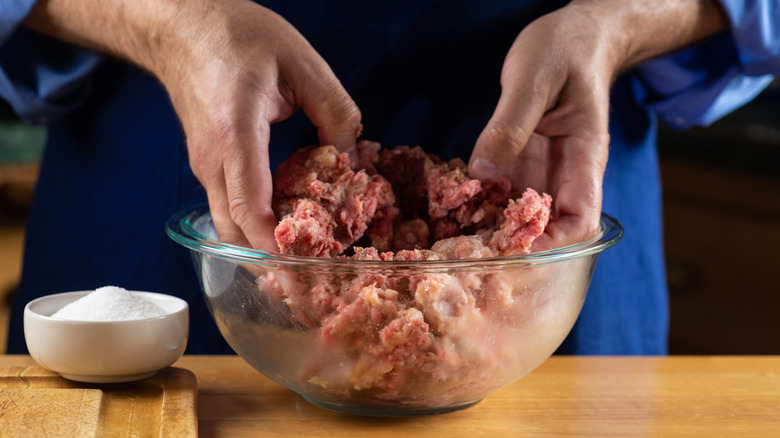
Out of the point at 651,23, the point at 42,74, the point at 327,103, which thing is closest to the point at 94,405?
the point at 327,103

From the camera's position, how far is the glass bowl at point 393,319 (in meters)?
0.65

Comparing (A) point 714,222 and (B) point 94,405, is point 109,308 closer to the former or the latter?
(B) point 94,405

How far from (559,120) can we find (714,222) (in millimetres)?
1831

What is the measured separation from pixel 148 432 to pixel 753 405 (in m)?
0.62

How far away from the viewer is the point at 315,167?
0.80m

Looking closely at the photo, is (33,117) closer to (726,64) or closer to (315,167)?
(315,167)

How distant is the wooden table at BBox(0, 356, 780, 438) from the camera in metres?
0.72

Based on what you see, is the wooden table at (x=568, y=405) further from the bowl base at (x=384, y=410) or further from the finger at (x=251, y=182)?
the finger at (x=251, y=182)

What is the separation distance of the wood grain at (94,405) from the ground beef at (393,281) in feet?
0.42

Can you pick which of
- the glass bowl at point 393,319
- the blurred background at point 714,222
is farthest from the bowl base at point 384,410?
the blurred background at point 714,222

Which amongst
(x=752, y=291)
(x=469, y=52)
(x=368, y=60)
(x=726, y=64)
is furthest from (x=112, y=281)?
(x=752, y=291)

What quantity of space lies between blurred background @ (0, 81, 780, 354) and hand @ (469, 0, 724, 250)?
4.89 feet

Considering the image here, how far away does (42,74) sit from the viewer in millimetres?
1166

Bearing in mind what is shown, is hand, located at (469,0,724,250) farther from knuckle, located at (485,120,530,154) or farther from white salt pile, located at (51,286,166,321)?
white salt pile, located at (51,286,166,321)
